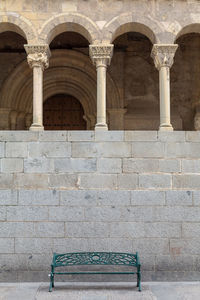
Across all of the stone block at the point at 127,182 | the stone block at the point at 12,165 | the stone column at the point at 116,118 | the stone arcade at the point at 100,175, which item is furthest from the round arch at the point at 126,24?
the stone block at the point at 12,165

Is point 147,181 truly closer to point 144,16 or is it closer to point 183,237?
point 183,237

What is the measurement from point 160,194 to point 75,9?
3658 mm

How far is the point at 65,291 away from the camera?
17.1 feet

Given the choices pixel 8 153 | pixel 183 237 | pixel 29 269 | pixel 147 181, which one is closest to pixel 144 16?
pixel 147 181

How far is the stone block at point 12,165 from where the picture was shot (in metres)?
5.93

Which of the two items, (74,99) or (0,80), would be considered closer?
(0,80)

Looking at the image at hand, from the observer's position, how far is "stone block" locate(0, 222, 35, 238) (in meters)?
5.79

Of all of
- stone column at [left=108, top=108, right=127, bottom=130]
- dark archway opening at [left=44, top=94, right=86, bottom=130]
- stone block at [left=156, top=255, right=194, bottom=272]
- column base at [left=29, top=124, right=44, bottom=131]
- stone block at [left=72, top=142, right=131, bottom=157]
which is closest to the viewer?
stone block at [left=156, top=255, right=194, bottom=272]

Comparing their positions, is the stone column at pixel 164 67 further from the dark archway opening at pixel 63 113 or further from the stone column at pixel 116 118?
the dark archway opening at pixel 63 113

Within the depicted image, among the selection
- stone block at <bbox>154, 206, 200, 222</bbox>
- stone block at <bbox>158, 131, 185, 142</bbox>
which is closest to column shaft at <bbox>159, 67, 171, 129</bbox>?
stone block at <bbox>158, 131, 185, 142</bbox>

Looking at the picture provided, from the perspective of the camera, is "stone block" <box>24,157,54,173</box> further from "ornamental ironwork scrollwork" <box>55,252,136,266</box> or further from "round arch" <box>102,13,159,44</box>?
"round arch" <box>102,13,159,44</box>

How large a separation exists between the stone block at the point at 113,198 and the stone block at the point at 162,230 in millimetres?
525

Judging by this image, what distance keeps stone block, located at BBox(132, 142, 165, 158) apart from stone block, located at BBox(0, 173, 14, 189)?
6.84 feet

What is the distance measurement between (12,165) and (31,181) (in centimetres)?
42
